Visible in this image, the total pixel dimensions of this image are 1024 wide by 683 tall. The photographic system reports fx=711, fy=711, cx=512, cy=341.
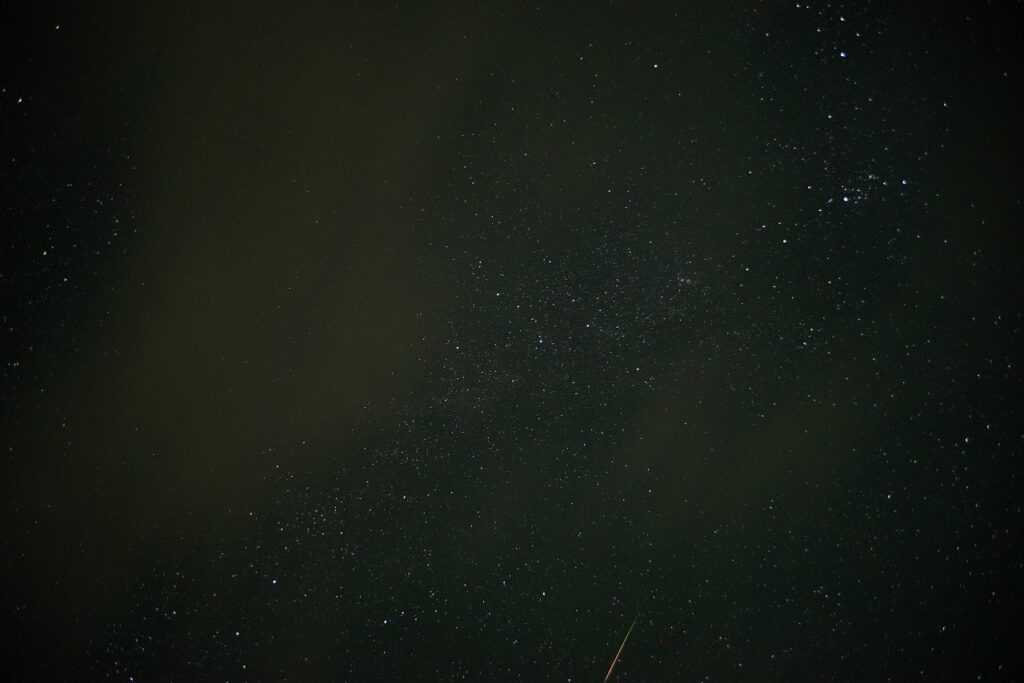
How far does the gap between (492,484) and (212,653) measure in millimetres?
312

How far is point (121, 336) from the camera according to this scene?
26.8 inches

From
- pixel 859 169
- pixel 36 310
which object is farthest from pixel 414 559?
pixel 859 169

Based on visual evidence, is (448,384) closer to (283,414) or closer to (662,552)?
(283,414)

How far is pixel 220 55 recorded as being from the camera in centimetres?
67

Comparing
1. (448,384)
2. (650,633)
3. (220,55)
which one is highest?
(220,55)

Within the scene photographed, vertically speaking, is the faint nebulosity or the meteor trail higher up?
the faint nebulosity

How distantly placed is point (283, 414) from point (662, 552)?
389 millimetres

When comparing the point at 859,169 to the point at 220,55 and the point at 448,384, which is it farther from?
the point at 220,55

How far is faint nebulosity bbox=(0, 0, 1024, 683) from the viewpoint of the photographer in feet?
2.21

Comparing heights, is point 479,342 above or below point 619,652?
above

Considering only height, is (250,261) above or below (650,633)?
above

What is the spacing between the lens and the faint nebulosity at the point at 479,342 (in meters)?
0.67

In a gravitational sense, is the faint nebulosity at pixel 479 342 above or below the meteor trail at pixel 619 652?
above

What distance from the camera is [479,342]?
68 centimetres
